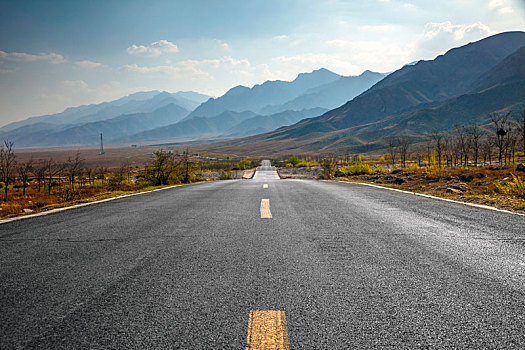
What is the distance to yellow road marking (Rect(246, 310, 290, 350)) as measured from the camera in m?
2.08

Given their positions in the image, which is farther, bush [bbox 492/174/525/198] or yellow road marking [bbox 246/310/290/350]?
bush [bbox 492/174/525/198]

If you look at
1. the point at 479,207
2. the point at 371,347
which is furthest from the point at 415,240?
the point at 479,207

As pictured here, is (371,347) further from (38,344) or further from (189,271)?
(38,344)

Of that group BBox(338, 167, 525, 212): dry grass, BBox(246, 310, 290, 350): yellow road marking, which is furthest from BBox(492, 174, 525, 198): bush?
BBox(246, 310, 290, 350): yellow road marking

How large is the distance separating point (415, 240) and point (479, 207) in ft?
13.4

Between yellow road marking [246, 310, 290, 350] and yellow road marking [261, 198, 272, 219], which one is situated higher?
yellow road marking [261, 198, 272, 219]

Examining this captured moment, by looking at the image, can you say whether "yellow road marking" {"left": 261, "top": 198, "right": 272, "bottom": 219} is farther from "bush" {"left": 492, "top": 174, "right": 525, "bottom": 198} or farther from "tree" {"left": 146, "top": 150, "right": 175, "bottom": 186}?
"tree" {"left": 146, "top": 150, "right": 175, "bottom": 186}

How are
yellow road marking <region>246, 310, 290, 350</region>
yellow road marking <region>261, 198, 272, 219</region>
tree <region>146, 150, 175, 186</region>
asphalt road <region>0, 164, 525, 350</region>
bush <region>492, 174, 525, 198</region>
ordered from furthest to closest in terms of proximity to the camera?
1. tree <region>146, 150, 175, 186</region>
2. bush <region>492, 174, 525, 198</region>
3. yellow road marking <region>261, 198, 272, 219</region>
4. asphalt road <region>0, 164, 525, 350</region>
5. yellow road marking <region>246, 310, 290, 350</region>

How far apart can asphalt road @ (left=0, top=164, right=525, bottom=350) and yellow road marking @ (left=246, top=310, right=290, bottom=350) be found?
0.07 m

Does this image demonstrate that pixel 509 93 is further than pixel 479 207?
Yes

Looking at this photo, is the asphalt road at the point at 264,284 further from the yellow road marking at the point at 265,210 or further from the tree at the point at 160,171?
the tree at the point at 160,171

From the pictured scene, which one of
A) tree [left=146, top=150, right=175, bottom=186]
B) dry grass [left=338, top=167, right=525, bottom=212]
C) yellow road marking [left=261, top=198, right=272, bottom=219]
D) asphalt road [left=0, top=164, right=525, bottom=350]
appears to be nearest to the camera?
asphalt road [left=0, top=164, right=525, bottom=350]

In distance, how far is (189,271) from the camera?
3379 millimetres

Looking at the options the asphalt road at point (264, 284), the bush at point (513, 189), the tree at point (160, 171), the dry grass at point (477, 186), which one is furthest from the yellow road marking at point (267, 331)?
the tree at point (160, 171)
